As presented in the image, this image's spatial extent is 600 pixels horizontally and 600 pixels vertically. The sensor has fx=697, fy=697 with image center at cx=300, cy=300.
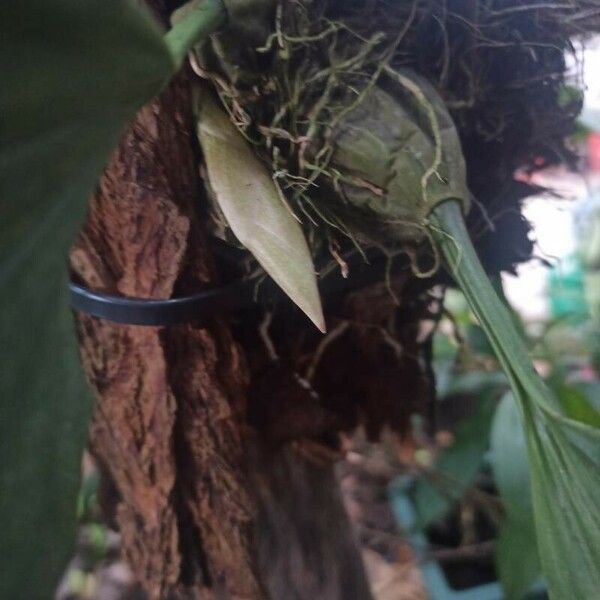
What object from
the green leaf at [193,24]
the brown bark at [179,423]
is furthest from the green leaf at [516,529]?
the green leaf at [193,24]

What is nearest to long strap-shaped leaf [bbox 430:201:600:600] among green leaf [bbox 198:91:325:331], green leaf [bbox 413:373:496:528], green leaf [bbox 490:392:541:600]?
green leaf [bbox 198:91:325:331]

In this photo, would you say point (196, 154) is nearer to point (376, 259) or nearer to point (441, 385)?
point (376, 259)

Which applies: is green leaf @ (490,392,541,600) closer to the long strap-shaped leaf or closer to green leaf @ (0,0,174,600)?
the long strap-shaped leaf

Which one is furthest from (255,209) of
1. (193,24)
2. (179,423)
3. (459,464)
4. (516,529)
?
(459,464)

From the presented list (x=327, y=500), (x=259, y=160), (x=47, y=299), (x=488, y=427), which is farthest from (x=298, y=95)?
(x=488, y=427)

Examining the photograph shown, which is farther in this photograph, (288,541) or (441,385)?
(441,385)

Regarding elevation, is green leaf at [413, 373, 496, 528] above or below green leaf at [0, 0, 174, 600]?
above

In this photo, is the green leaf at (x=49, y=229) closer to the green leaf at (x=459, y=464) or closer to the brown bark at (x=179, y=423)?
the brown bark at (x=179, y=423)
